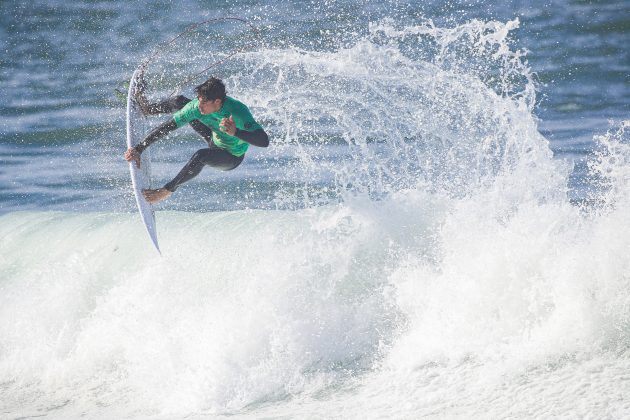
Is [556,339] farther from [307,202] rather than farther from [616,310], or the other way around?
[307,202]

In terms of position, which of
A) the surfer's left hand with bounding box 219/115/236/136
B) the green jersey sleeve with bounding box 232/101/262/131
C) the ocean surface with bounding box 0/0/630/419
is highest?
the green jersey sleeve with bounding box 232/101/262/131

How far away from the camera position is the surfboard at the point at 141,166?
8578 mm

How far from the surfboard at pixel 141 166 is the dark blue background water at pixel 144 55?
5140 mm

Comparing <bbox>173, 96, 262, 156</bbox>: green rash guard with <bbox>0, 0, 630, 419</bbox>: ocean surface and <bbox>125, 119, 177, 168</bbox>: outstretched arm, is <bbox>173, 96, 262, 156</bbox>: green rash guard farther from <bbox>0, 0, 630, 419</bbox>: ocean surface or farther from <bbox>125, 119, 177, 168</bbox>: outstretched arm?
<bbox>0, 0, 630, 419</bbox>: ocean surface

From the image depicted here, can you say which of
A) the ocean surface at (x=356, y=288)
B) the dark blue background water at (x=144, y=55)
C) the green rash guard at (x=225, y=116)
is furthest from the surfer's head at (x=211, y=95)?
the dark blue background water at (x=144, y=55)

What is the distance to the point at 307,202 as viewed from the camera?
1326cm

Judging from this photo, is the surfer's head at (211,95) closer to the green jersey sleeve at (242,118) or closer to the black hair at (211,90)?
the black hair at (211,90)

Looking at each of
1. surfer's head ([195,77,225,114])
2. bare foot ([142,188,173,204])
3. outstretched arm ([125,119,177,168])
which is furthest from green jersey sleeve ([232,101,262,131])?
bare foot ([142,188,173,204])

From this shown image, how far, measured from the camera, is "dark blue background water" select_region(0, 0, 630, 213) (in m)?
16.1

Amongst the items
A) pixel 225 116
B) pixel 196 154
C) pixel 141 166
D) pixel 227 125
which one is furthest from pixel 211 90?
pixel 141 166

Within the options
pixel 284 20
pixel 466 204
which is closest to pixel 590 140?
pixel 466 204

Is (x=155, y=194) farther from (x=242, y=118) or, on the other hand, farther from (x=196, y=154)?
(x=242, y=118)

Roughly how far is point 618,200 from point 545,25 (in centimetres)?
2062

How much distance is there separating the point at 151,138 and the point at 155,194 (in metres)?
0.61
